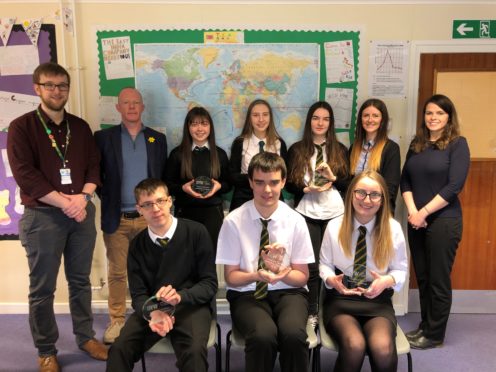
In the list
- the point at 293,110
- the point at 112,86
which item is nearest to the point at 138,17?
the point at 112,86

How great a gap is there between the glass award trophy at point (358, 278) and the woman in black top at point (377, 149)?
89 centimetres

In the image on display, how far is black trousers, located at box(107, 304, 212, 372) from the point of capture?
6.84ft

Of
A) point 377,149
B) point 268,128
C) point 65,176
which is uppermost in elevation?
point 268,128

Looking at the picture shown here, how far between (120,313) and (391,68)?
9.59ft

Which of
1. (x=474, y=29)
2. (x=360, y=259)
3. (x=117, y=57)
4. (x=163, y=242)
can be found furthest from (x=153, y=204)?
(x=474, y=29)

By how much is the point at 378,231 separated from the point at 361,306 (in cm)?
42

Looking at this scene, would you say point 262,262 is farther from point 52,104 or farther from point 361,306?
point 52,104

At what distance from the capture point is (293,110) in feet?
11.5

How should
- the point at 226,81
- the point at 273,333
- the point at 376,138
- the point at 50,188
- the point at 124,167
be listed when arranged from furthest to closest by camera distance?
1. the point at 226,81
2. the point at 376,138
3. the point at 124,167
4. the point at 50,188
5. the point at 273,333

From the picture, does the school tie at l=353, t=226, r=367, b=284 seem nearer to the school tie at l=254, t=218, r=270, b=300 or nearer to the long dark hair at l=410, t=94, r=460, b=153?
the school tie at l=254, t=218, r=270, b=300

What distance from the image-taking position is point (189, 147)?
3.19m

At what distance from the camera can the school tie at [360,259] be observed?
234 centimetres

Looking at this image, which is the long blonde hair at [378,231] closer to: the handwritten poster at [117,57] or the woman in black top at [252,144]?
the woman in black top at [252,144]

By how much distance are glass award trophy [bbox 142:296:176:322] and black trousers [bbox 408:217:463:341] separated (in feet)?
6.43
